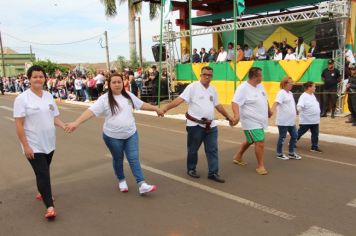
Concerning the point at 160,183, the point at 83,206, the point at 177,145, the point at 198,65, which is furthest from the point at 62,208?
the point at 198,65

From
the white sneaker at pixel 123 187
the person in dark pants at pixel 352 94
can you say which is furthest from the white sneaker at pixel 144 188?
the person in dark pants at pixel 352 94

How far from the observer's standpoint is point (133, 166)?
5.17 meters

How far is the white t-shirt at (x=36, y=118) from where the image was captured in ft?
14.3

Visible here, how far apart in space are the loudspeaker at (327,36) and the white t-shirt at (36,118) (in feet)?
34.2

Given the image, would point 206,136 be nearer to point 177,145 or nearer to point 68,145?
point 177,145

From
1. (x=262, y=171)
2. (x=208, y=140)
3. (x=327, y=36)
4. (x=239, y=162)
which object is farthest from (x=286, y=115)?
(x=327, y=36)

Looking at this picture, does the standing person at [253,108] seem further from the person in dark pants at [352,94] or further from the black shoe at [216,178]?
the person in dark pants at [352,94]

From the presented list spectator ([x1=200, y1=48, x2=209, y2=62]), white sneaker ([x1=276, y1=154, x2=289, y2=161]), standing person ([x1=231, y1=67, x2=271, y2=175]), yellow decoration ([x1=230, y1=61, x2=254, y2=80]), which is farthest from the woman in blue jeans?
spectator ([x1=200, y1=48, x2=209, y2=62])

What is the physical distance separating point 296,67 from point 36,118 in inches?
466

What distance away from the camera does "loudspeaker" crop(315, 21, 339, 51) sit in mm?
12359

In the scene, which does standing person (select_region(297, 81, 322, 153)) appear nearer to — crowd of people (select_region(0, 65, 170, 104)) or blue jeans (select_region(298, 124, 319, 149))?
blue jeans (select_region(298, 124, 319, 149))

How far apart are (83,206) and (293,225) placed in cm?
253

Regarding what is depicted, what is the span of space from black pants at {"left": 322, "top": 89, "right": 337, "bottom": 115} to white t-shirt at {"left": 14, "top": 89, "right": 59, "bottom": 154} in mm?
10272

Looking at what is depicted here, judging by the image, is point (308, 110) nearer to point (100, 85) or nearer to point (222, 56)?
point (222, 56)
